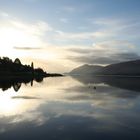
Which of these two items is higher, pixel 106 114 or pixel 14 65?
pixel 14 65

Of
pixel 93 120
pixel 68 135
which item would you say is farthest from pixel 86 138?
pixel 93 120

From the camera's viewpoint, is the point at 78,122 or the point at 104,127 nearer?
the point at 104,127

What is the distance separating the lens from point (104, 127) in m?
22.4

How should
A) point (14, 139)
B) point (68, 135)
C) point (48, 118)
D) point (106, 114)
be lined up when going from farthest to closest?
point (106, 114) < point (48, 118) < point (68, 135) < point (14, 139)

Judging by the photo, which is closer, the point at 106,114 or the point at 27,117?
the point at 27,117

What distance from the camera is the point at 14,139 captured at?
18.3 metres

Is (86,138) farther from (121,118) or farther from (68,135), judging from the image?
(121,118)

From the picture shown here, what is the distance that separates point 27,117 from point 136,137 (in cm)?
1250

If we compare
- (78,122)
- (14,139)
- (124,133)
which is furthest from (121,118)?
(14,139)

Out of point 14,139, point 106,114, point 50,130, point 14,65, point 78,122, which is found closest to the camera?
point 14,139

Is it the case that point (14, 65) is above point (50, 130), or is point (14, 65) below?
above

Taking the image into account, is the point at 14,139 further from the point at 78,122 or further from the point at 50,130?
the point at 78,122

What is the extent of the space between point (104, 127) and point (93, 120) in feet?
11.4

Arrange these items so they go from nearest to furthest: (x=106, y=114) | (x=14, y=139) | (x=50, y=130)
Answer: (x=14, y=139) < (x=50, y=130) < (x=106, y=114)
